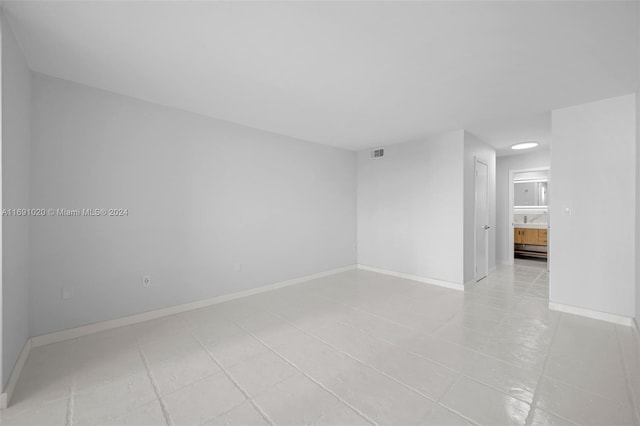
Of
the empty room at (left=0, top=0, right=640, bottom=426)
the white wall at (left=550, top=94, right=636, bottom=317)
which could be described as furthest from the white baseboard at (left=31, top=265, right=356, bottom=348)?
the white wall at (left=550, top=94, right=636, bottom=317)

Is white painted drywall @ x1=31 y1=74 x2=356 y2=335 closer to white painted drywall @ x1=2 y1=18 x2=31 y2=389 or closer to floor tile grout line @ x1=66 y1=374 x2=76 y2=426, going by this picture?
white painted drywall @ x1=2 y1=18 x2=31 y2=389

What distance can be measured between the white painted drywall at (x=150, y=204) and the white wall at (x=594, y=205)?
386 centimetres

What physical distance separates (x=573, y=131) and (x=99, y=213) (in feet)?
19.4

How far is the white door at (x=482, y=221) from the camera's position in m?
5.08

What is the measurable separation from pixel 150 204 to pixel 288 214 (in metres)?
2.19

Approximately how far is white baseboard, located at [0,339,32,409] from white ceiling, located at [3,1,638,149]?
260cm

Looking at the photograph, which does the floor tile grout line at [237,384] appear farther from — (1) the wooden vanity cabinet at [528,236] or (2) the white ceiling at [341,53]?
(1) the wooden vanity cabinet at [528,236]

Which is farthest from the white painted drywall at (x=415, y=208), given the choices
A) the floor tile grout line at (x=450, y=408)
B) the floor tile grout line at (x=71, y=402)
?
the floor tile grout line at (x=71, y=402)

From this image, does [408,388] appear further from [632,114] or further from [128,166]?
[632,114]

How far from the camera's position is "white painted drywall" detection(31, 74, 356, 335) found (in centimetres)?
271

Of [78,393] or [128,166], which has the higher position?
[128,166]

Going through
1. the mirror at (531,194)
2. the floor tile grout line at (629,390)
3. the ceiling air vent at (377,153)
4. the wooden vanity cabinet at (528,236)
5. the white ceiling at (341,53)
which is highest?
the white ceiling at (341,53)

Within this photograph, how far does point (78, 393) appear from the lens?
6.43ft

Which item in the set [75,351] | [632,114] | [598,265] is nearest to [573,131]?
[632,114]
